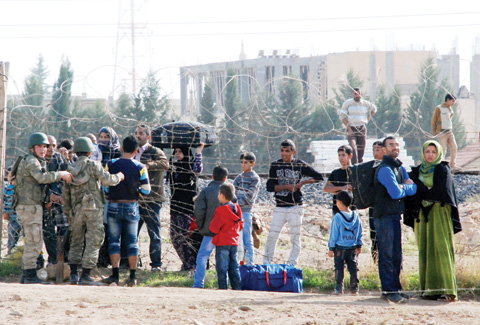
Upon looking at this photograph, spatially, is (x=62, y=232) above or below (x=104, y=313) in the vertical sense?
above

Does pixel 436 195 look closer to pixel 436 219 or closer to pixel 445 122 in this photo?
pixel 436 219

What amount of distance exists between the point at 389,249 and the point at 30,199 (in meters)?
3.84

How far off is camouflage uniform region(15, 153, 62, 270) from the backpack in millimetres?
3234

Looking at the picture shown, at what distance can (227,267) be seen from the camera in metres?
7.92

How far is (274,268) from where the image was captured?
8.03 m

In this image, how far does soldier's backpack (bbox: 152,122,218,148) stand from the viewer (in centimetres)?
923

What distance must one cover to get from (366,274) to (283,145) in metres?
1.86

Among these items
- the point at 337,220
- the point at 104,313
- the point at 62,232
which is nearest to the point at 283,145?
the point at 337,220

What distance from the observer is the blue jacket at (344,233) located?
7781 millimetres

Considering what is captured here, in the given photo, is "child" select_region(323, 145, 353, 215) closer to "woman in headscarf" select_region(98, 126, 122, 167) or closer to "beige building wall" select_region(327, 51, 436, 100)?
"woman in headscarf" select_region(98, 126, 122, 167)

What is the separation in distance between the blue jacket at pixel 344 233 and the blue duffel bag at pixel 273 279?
0.54 metres

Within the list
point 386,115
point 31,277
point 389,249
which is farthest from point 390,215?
point 386,115

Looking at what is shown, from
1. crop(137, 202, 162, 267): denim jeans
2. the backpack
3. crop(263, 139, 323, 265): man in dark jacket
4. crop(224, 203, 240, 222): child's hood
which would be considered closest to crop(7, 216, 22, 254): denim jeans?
crop(137, 202, 162, 267): denim jeans

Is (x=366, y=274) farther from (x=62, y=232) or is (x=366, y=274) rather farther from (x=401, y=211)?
(x=62, y=232)
